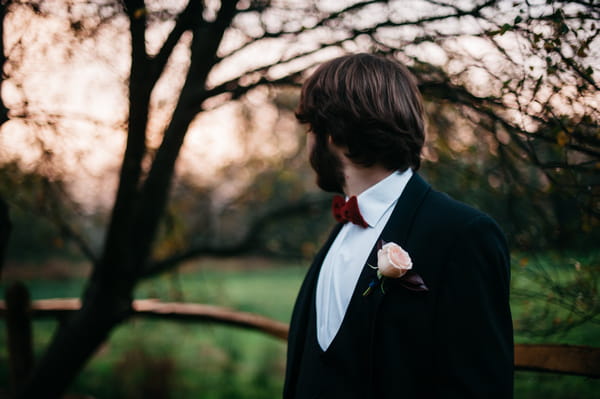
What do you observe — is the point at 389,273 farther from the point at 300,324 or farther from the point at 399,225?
the point at 300,324

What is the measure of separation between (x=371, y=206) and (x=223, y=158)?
147 inches

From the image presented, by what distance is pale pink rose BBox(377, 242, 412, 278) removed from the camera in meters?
1.19

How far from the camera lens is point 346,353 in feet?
4.35

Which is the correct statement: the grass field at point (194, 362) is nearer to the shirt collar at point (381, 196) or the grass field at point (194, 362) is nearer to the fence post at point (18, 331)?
the fence post at point (18, 331)

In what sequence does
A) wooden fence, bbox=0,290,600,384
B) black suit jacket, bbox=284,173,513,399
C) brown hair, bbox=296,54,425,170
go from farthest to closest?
wooden fence, bbox=0,290,600,384 → brown hair, bbox=296,54,425,170 → black suit jacket, bbox=284,173,513,399

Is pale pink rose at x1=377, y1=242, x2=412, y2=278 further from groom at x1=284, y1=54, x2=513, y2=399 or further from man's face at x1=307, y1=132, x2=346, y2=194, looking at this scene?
man's face at x1=307, y1=132, x2=346, y2=194

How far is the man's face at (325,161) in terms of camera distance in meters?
1.63

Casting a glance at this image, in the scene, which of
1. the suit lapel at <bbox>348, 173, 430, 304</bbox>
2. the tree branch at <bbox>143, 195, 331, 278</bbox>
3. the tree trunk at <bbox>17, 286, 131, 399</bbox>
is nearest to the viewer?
the suit lapel at <bbox>348, 173, 430, 304</bbox>

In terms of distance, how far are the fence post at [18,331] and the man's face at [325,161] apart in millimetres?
3676

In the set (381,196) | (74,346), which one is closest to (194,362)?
(74,346)

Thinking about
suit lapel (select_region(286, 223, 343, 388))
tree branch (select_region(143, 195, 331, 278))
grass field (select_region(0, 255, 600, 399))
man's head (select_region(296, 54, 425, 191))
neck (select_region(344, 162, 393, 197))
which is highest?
man's head (select_region(296, 54, 425, 191))

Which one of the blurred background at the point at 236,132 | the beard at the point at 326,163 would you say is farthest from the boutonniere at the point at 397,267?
the blurred background at the point at 236,132

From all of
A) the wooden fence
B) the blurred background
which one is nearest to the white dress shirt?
the blurred background

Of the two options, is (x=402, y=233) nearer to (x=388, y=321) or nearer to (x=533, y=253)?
(x=388, y=321)
